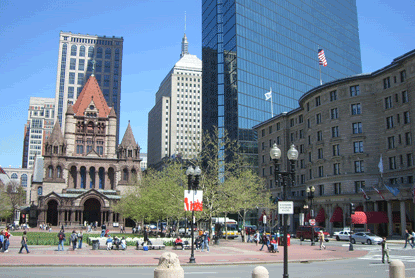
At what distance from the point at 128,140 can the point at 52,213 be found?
25.2 meters

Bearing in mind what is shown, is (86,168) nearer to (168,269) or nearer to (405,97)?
(405,97)

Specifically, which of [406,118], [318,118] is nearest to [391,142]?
[406,118]

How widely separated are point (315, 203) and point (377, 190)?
14425 mm

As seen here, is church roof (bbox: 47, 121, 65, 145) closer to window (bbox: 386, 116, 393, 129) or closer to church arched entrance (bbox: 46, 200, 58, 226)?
church arched entrance (bbox: 46, 200, 58, 226)

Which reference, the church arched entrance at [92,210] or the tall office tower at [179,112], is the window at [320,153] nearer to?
the church arched entrance at [92,210]

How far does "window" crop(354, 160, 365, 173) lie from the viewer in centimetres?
5659

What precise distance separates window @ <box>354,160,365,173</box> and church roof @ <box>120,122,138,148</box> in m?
59.5

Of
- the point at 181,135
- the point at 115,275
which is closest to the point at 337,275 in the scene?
the point at 115,275

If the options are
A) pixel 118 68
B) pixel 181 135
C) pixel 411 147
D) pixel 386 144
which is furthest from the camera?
pixel 181 135

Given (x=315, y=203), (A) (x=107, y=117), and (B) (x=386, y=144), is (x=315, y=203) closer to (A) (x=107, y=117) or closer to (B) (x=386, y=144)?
(B) (x=386, y=144)

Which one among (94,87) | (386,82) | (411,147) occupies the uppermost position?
(94,87)

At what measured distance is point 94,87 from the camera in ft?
354

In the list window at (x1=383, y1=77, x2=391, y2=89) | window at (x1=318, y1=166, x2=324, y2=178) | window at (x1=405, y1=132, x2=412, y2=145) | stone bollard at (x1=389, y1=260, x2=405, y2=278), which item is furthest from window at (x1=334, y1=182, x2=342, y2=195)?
stone bollard at (x1=389, y1=260, x2=405, y2=278)

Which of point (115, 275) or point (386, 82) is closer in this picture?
point (115, 275)
